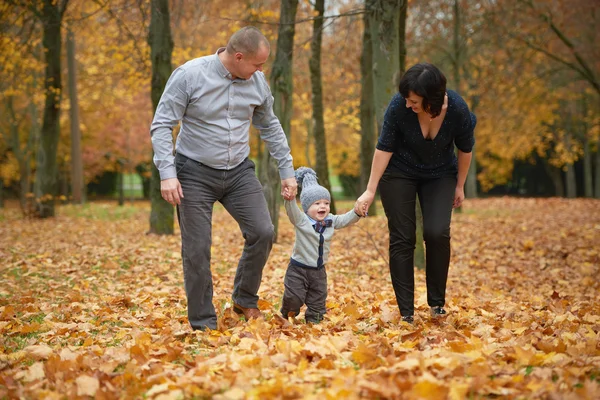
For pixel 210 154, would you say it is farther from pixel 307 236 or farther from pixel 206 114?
pixel 307 236

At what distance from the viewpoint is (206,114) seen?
4.32 meters

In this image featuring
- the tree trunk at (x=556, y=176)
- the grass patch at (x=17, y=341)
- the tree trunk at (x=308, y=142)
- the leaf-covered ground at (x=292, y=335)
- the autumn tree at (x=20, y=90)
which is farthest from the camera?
the tree trunk at (x=556, y=176)

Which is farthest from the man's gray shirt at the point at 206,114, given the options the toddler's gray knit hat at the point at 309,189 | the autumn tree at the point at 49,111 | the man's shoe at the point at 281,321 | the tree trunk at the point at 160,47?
the autumn tree at the point at 49,111

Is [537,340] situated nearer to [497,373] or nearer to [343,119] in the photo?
[497,373]

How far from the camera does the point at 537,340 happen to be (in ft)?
12.2

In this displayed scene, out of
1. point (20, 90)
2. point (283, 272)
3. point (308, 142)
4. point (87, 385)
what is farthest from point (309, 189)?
point (20, 90)

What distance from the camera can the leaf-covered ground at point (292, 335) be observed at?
112 inches

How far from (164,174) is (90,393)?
66.2 inches

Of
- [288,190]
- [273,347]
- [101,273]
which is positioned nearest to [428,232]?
[288,190]

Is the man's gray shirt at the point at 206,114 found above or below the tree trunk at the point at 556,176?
above

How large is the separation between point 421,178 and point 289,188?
1.01 metres

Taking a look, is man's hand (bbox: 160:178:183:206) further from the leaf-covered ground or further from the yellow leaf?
the yellow leaf

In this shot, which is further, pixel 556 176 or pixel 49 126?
pixel 556 176

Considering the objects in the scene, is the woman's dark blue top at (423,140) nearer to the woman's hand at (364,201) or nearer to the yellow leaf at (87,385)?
the woman's hand at (364,201)
